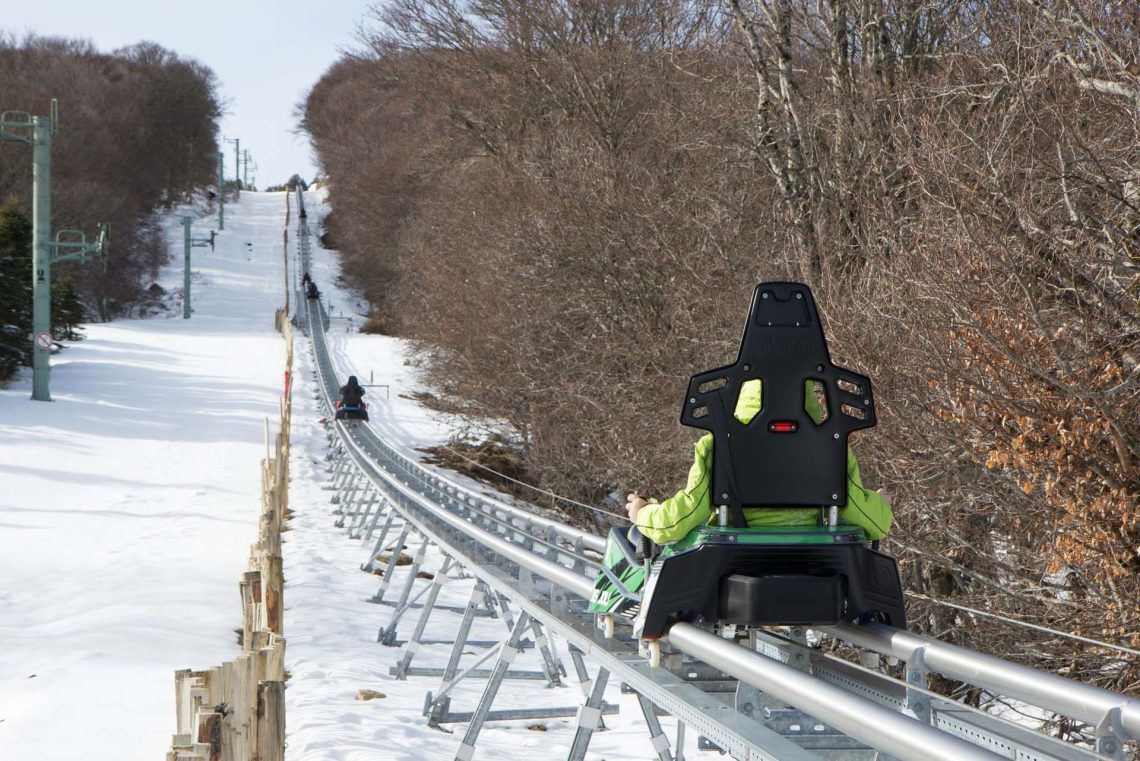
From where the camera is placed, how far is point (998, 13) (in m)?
13.7

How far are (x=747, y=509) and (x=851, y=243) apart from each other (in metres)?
11.8

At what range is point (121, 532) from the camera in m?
17.8

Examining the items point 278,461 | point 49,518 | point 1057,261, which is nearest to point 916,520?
point 1057,261

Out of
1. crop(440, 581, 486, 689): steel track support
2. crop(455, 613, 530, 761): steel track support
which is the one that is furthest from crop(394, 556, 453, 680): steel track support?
crop(455, 613, 530, 761): steel track support

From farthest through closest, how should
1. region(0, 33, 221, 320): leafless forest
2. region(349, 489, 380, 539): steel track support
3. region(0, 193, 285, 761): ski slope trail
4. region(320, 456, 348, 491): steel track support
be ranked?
region(0, 33, 221, 320): leafless forest → region(320, 456, 348, 491): steel track support → region(349, 489, 380, 539): steel track support → region(0, 193, 285, 761): ski slope trail

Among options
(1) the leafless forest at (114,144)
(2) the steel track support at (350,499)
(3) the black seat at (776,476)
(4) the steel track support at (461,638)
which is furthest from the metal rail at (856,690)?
(1) the leafless forest at (114,144)

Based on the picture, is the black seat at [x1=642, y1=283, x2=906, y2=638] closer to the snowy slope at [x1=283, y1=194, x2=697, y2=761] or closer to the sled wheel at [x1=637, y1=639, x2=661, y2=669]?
the sled wheel at [x1=637, y1=639, x2=661, y2=669]

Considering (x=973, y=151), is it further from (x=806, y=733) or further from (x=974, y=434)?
(x=806, y=733)

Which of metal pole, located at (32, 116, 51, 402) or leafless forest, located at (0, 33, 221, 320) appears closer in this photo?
metal pole, located at (32, 116, 51, 402)

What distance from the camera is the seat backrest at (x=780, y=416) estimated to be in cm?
508

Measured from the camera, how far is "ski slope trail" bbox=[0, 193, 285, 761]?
962 centimetres

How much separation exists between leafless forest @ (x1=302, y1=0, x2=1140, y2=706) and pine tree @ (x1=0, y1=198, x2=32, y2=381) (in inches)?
444

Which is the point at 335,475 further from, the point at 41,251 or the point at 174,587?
the point at 41,251

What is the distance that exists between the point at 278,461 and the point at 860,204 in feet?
30.0
